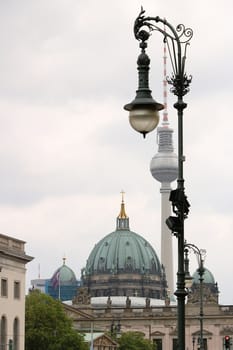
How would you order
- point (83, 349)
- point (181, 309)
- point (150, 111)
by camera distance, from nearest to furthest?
point (150, 111) → point (181, 309) → point (83, 349)

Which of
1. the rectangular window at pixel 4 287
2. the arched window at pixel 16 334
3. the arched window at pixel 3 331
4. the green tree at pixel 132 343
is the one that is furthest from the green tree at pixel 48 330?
the green tree at pixel 132 343

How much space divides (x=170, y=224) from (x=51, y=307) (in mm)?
108944

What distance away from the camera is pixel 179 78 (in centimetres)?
2553

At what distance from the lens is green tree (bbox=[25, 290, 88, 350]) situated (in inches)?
4967

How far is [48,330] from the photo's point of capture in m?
130

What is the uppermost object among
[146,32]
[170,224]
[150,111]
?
[146,32]

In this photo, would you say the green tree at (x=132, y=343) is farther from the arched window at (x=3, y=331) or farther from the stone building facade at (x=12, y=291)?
the arched window at (x=3, y=331)

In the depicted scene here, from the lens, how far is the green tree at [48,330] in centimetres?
12616

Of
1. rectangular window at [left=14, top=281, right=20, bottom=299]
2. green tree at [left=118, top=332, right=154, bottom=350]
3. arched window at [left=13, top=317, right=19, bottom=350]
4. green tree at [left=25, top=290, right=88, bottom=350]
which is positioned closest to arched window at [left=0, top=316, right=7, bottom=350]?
arched window at [left=13, top=317, right=19, bottom=350]

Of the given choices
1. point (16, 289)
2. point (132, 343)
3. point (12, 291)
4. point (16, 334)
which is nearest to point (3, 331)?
point (16, 334)

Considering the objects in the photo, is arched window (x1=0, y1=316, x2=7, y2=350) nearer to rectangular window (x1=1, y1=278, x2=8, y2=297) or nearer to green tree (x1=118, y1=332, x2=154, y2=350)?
rectangular window (x1=1, y1=278, x2=8, y2=297)

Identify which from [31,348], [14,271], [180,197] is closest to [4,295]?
[14,271]

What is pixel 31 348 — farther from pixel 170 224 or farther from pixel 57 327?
pixel 170 224

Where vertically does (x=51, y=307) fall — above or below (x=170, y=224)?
above
